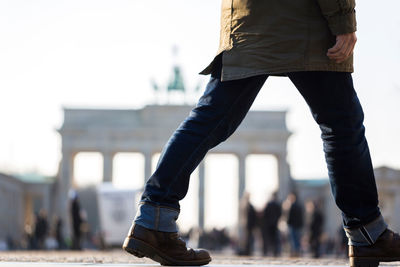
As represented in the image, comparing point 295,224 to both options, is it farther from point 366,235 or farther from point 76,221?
point 366,235

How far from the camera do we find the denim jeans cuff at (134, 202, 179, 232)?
16.1 feet

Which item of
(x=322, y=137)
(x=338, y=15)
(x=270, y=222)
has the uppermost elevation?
(x=338, y=15)

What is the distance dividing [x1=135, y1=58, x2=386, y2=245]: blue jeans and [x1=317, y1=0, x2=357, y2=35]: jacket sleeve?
23 centimetres

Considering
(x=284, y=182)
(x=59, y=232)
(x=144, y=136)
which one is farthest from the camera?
(x=144, y=136)

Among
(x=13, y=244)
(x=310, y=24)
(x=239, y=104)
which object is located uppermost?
(x=310, y=24)

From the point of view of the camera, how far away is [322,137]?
16.0ft

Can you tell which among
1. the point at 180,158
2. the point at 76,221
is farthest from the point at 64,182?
the point at 180,158

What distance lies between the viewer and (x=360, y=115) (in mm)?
4789

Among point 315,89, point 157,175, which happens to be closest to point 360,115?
point 315,89

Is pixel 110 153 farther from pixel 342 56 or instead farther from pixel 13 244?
pixel 342 56

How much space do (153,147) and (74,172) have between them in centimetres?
530

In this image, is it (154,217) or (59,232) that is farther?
(59,232)

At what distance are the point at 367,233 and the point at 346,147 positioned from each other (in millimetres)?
452

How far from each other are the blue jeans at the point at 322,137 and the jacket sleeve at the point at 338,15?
0.23 meters
